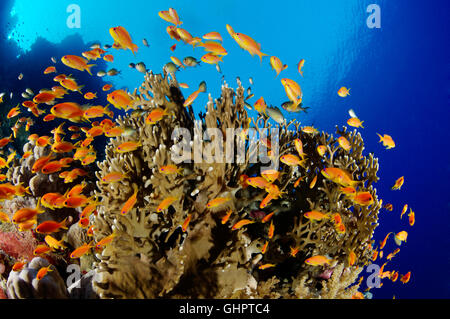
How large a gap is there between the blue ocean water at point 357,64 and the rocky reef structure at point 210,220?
18.5 metres

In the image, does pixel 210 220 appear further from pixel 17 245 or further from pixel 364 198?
pixel 17 245

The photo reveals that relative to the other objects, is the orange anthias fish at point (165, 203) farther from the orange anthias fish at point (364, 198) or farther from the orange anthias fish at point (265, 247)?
the orange anthias fish at point (364, 198)

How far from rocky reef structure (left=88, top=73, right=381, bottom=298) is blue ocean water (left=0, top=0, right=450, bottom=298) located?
1850 cm

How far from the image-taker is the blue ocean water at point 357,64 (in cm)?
2964

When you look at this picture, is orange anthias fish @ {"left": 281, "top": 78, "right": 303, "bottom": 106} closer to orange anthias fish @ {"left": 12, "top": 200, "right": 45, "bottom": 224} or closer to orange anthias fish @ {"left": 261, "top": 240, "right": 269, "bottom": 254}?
orange anthias fish @ {"left": 261, "top": 240, "right": 269, "bottom": 254}

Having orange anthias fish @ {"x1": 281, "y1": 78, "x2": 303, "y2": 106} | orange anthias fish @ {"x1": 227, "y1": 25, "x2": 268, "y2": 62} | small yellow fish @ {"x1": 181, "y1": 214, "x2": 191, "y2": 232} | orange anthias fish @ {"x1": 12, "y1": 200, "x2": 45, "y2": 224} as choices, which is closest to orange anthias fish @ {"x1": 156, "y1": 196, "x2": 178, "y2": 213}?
small yellow fish @ {"x1": 181, "y1": 214, "x2": 191, "y2": 232}

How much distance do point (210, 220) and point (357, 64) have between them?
5692 cm

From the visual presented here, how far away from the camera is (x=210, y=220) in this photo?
142 inches

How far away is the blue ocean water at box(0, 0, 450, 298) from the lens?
2964cm

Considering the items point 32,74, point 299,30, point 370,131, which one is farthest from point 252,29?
point 32,74

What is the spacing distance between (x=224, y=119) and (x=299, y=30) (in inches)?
2439
